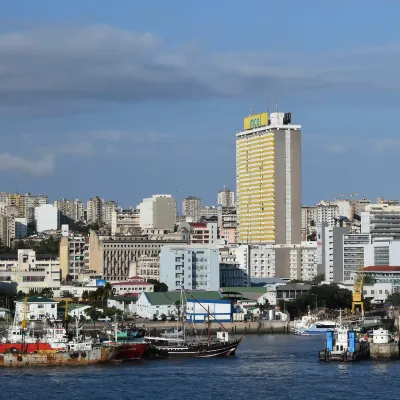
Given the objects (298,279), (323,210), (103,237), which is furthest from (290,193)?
(323,210)

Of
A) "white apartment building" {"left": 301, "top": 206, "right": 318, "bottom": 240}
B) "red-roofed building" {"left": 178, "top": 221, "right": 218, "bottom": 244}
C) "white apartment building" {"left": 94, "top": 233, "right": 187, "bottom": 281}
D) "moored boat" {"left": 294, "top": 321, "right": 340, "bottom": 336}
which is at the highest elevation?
"white apartment building" {"left": 301, "top": 206, "right": 318, "bottom": 240}

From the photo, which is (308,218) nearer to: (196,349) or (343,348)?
(196,349)

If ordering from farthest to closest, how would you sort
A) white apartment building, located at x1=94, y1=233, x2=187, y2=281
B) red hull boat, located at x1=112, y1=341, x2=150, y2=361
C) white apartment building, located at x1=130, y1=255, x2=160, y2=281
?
white apartment building, located at x1=94, y1=233, x2=187, y2=281
white apartment building, located at x1=130, y1=255, x2=160, y2=281
red hull boat, located at x1=112, y1=341, x2=150, y2=361

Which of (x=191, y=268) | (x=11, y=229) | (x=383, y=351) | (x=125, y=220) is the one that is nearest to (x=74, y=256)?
(x=191, y=268)

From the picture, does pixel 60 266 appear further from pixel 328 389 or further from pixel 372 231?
pixel 328 389

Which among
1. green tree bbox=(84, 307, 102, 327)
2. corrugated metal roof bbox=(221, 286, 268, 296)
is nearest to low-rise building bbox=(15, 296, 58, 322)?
green tree bbox=(84, 307, 102, 327)

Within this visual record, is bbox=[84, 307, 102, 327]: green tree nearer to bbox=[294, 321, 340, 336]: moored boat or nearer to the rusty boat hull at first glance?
bbox=[294, 321, 340, 336]: moored boat
